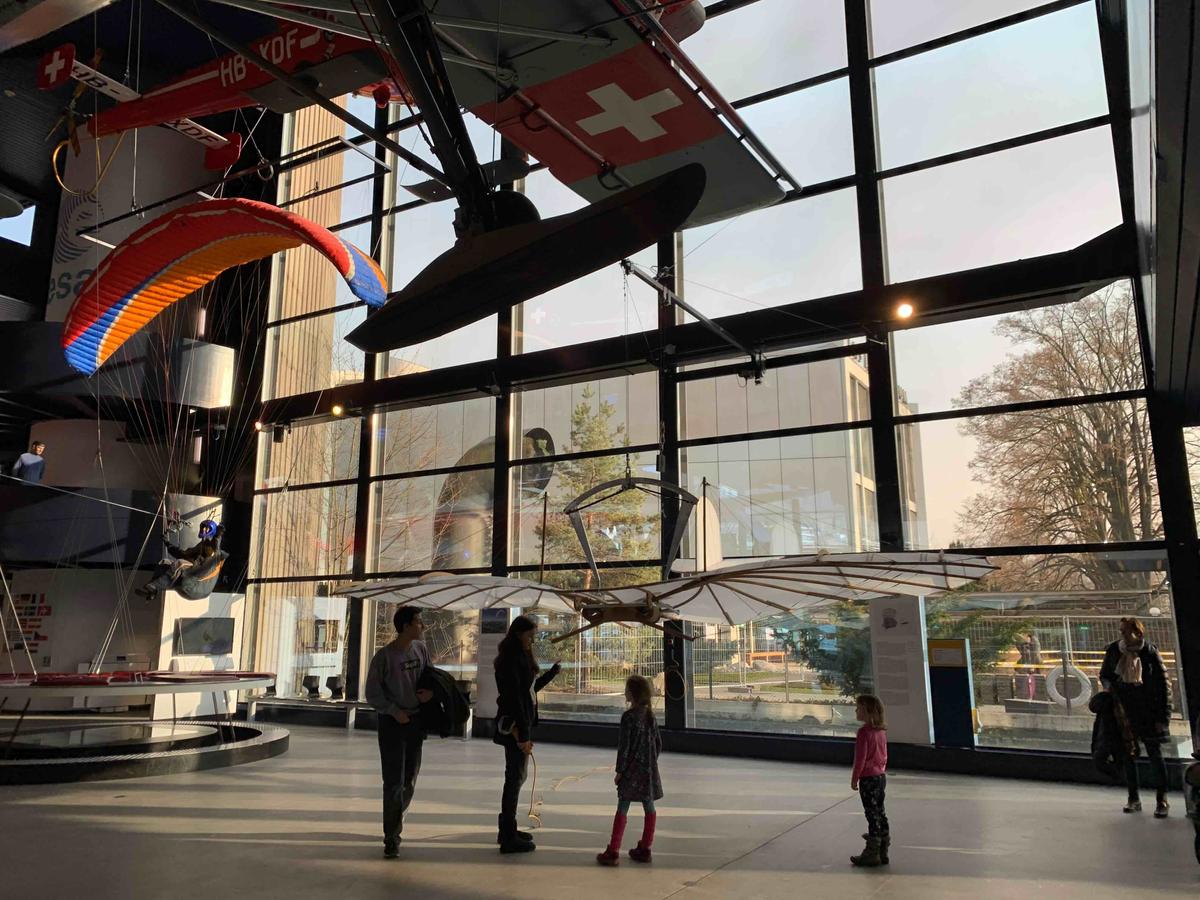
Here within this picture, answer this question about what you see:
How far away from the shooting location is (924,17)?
10016 millimetres

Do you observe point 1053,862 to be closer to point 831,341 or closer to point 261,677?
point 831,341

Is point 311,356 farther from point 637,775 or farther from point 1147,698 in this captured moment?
point 1147,698

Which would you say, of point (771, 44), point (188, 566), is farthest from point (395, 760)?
point (771, 44)

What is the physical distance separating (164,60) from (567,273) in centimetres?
1611

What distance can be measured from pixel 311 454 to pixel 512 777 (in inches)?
417

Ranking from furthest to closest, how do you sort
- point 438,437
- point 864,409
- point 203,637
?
point 438,437 < point 203,637 < point 864,409

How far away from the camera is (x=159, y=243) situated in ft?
28.5

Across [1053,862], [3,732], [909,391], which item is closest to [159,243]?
[3,732]

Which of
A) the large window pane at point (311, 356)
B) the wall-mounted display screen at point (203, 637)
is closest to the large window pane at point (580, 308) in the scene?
the large window pane at point (311, 356)

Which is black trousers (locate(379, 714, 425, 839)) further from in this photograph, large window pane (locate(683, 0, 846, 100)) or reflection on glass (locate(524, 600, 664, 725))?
large window pane (locate(683, 0, 846, 100))

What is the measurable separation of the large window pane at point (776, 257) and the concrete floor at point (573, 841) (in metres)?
5.54

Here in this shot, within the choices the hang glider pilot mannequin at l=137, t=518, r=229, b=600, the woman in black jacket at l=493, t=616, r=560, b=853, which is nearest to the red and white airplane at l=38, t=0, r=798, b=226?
the woman in black jacket at l=493, t=616, r=560, b=853

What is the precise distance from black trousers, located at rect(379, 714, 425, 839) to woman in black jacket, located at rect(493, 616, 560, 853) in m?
0.49

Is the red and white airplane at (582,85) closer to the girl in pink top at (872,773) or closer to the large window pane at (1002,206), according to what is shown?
the girl in pink top at (872,773)
